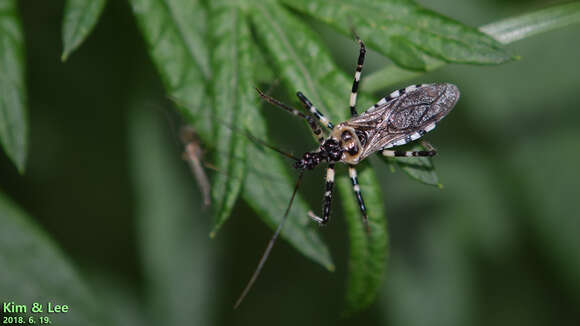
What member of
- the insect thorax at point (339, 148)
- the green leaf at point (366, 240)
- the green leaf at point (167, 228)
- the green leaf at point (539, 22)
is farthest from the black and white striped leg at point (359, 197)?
the green leaf at point (167, 228)

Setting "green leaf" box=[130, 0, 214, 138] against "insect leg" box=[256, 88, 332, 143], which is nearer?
"green leaf" box=[130, 0, 214, 138]

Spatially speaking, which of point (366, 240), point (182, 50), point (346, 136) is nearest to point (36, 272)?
point (182, 50)

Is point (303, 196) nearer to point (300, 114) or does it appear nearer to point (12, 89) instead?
point (300, 114)

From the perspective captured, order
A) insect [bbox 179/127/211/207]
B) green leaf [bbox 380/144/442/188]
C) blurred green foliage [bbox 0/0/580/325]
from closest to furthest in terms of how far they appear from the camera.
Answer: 1. green leaf [bbox 380/144/442/188]
2. insect [bbox 179/127/211/207]
3. blurred green foliage [bbox 0/0/580/325]

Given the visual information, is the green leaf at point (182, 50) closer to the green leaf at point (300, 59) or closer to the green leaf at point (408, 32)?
the green leaf at point (300, 59)

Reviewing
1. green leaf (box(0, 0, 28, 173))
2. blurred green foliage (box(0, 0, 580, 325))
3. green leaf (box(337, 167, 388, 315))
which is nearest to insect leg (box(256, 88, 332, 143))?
green leaf (box(337, 167, 388, 315))

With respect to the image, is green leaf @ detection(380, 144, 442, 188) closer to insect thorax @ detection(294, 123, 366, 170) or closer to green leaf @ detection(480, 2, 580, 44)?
insect thorax @ detection(294, 123, 366, 170)

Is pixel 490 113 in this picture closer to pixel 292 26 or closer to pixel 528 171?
pixel 528 171

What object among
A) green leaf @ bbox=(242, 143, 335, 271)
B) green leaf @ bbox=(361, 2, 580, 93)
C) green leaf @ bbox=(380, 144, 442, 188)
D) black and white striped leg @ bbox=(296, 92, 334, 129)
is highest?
green leaf @ bbox=(361, 2, 580, 93)
